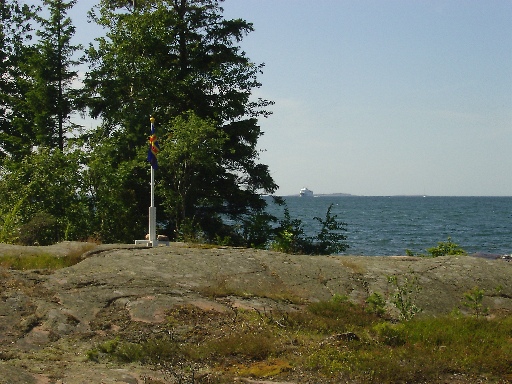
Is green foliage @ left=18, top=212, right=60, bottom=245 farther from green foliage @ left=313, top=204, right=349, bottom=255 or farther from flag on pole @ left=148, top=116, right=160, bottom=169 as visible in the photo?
green foliage @ left=313, top=204, right=349, bottom=255

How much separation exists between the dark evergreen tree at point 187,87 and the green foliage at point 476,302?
14.8m

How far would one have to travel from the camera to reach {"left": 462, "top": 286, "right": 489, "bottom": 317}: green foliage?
8531mm

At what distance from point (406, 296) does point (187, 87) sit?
55.5ft

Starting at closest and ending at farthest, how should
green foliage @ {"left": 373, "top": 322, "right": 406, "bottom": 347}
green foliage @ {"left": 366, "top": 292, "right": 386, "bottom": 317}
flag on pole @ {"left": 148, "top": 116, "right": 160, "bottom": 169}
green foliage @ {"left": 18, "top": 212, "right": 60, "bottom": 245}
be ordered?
green foliage @ {"left": 373, "top": 322, "right": 406, "bottom": 347} < green foliage @ {"left": 366, "top": 292, "right": 386, "bottom": 317} < flag on pole @ {"left": 148, "top": 116, "right": 160, "bottom": 169} < green foliage @ {"left": 18, "top": 212, "right": 60, "bottom": 245}

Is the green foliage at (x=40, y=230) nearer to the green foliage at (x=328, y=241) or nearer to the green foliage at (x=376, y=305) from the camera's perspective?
the green foliage at (x=328, y=241)

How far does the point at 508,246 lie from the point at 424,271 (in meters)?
36.8

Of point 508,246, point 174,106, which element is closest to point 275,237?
point 174,106

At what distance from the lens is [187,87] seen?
24.5 meters

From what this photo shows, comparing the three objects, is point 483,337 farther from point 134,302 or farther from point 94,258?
point 94,258

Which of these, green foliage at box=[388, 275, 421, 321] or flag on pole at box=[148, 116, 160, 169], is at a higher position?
flag on pole at box=[148, 116, 160, 169]

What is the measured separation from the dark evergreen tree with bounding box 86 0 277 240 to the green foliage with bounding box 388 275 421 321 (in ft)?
46.1

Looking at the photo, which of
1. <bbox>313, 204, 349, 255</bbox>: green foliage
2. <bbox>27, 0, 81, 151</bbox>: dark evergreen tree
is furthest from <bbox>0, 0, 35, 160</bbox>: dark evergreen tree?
<bbox>313, 204, 349, 255</bbox>: green foliage

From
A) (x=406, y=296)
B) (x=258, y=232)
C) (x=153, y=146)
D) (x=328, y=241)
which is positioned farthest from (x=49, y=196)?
(x=406, y=296)

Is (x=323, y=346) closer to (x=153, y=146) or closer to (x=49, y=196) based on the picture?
(x=153, y=146)
